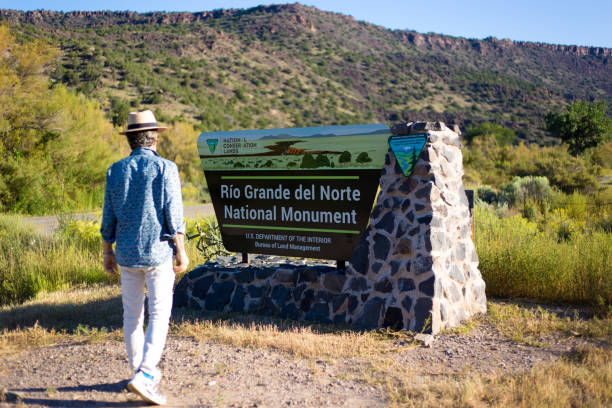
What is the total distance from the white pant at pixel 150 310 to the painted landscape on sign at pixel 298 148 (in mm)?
2977

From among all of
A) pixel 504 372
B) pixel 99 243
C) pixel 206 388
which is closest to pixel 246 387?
pixel 206 388

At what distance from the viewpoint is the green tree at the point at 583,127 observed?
3325cm

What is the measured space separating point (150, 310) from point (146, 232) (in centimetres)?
60

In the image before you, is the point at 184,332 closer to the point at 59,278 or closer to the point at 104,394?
the point at 104,394

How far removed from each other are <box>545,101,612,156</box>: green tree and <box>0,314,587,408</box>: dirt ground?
105ft

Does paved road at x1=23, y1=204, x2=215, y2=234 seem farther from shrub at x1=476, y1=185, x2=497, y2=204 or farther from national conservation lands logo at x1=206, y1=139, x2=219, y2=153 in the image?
shrub at x1=476, y1=185, x2=497, y2=204

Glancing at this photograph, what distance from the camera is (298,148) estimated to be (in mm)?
6738

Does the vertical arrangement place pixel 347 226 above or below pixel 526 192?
below

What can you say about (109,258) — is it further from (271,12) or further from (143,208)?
(271,12)

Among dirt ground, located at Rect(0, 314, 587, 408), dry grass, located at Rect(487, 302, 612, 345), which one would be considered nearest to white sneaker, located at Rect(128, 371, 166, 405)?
dirt ground, located at Rect(0, 314, 587, 408)

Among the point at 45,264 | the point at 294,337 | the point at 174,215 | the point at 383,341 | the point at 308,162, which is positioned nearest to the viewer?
the point at 174,215

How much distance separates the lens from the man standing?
3918 mm

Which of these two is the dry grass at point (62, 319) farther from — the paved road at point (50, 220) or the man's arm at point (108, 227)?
the paved road at point (50, 220)

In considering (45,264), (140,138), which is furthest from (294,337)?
(45,264)
